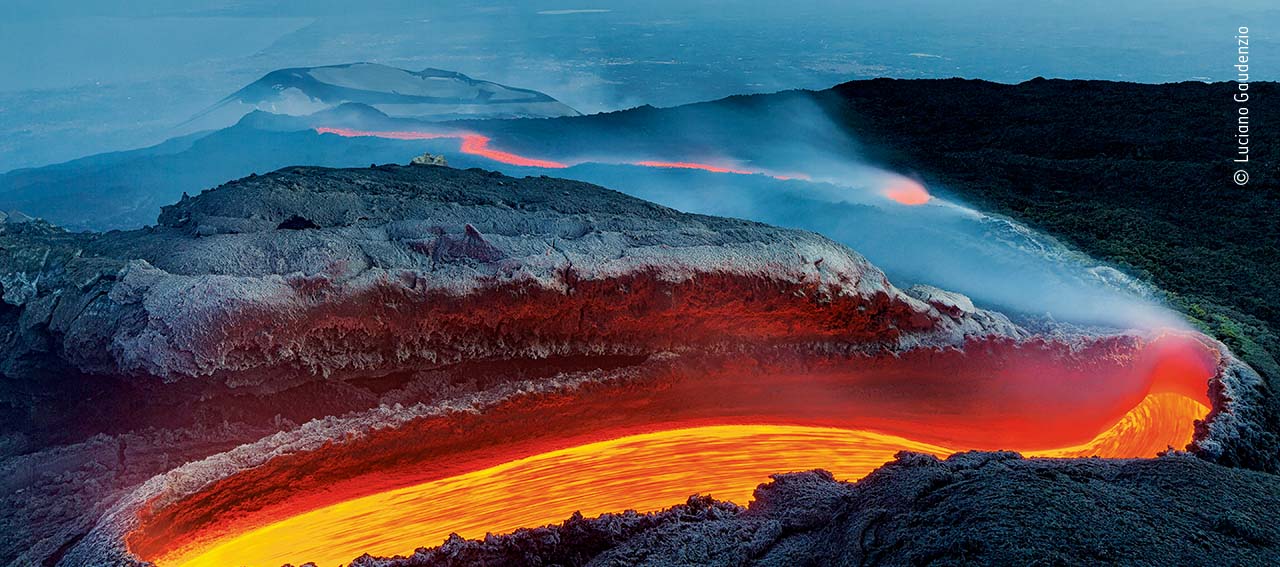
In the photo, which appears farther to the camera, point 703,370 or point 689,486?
point 703,370

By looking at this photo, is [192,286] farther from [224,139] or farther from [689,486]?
[224,139]

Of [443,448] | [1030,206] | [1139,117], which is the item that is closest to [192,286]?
[443,448]

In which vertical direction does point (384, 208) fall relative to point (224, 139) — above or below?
Result: below

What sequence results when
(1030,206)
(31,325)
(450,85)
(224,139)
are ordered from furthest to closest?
1. (450,85)
2. (224,139)
3. (1030,206)
4. (31,325)

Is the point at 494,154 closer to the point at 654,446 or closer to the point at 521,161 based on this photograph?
the point at 521,161

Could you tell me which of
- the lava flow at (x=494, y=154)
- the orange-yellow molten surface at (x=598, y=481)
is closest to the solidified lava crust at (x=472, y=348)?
the orange-yellow molten surface at (x=598, y=481)

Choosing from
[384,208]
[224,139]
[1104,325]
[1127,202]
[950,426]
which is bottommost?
[950,426]
